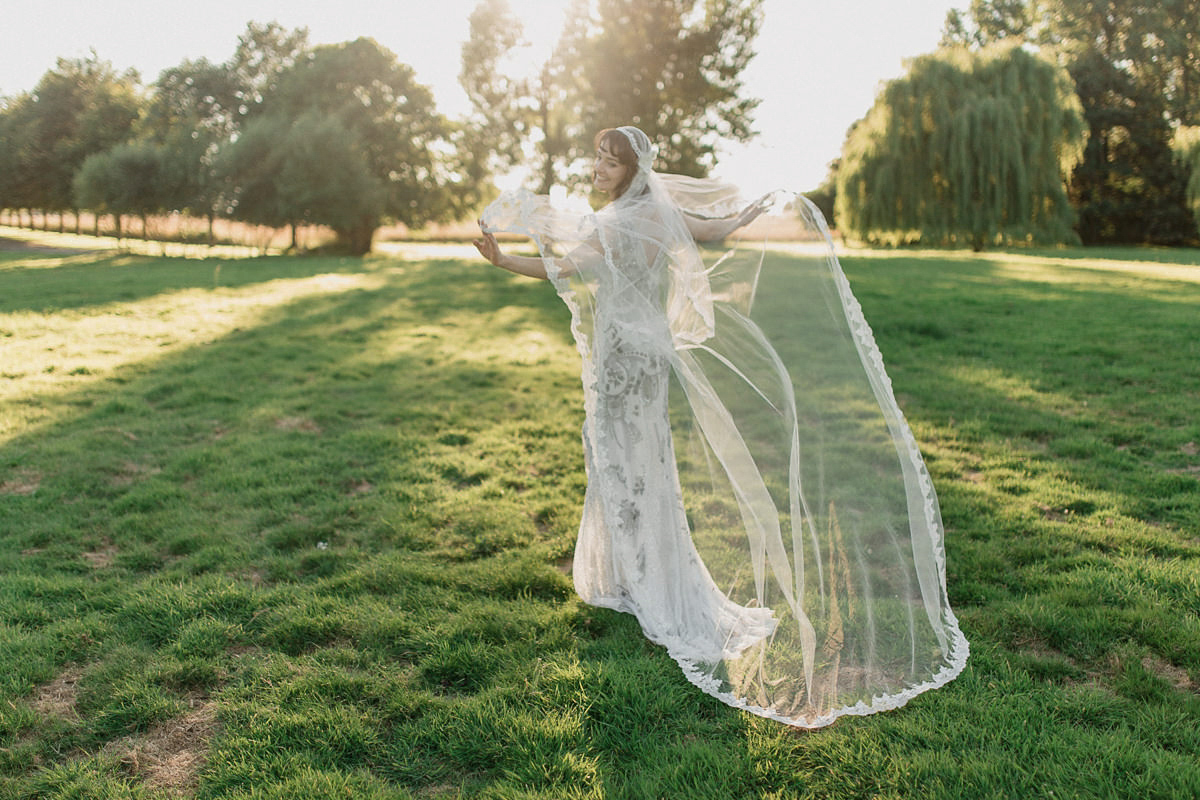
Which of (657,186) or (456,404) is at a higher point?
(657,186)

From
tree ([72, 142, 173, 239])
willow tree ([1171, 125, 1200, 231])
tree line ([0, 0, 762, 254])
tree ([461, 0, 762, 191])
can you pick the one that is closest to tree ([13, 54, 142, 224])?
tree line ([0, 0, 762, 254])

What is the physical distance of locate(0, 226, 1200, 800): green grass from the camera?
2797mm

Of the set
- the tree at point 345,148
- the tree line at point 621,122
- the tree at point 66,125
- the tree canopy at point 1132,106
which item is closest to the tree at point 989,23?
the tree line at point 621,122

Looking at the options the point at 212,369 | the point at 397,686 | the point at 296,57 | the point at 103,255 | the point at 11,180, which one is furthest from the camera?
the point at 11,180

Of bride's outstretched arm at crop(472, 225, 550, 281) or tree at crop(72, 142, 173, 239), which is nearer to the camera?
bride's outstretched arm at crop(472, 225, 550, 281)

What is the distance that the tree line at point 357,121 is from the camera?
28.5 meters

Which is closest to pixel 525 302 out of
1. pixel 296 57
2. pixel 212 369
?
pixel 212 369

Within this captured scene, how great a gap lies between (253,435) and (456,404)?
2026 millimetres

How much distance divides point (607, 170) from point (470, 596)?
92.3 inches

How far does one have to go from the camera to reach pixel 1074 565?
422cm

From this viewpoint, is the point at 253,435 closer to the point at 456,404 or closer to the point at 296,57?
the point at 456,404

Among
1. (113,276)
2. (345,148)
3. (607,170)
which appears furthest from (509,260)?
(345,148)

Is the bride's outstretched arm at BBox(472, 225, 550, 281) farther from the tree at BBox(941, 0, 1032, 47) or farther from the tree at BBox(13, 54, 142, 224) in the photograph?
the tree at BBox(941, 0, 1032, 47)

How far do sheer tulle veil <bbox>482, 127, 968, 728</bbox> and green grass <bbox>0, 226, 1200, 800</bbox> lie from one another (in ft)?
1.03
